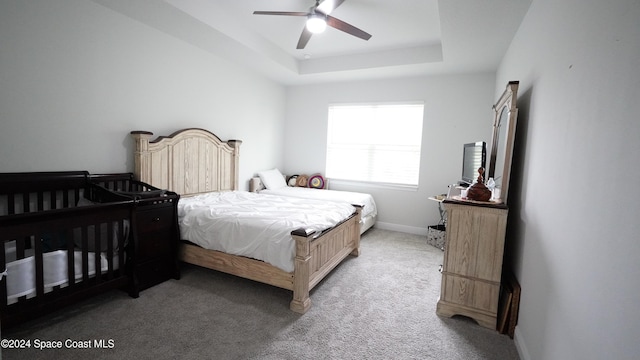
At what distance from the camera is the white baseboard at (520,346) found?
5.66ft

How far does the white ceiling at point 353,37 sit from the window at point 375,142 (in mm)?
599

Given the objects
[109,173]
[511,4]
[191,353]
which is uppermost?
[511,4]

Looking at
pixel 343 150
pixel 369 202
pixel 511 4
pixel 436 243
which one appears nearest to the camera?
pixel 511 4

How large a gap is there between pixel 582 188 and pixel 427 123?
3438mm

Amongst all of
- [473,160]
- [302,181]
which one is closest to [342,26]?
[473,160]

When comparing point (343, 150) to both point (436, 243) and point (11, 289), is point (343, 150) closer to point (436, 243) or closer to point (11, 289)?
point (436, 243)

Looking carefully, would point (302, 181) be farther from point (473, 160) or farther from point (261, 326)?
point (261, 326)

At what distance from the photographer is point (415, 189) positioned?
461cm

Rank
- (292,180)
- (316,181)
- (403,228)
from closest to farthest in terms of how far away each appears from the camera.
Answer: (403,228)
(316,181)
(292,180)

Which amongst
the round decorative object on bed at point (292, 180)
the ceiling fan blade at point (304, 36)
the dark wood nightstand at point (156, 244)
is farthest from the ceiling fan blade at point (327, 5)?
the round decorative object on bed at point (292, 180)

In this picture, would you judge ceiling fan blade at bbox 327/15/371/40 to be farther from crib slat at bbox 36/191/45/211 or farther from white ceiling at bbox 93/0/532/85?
crib slat at bbox 36/191/45/211

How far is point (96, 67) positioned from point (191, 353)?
8.59 ft

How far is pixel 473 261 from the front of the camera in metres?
2.17

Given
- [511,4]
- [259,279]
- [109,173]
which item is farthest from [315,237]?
[511,4]
